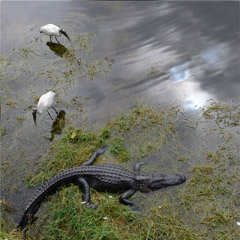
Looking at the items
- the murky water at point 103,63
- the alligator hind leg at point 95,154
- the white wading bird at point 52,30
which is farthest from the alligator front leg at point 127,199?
the white wading bird at point 52,30

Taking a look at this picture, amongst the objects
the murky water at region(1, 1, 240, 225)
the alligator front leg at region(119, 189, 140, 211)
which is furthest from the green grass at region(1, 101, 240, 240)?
the murky water at region(1, 1, 240, 225)

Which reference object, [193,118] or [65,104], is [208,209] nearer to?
[193,118]

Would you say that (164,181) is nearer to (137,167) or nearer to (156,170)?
(156,170)

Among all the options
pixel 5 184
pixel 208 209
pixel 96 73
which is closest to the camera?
pixel 208 209

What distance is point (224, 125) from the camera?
4895mm

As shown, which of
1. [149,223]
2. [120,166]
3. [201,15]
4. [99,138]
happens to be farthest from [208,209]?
[201,15]

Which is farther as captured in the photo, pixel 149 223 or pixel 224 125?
pixel 224 125

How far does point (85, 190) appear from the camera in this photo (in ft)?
13.4

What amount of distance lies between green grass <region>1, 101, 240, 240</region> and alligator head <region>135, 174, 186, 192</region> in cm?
9

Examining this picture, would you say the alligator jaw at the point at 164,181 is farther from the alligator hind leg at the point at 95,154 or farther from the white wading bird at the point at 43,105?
the white wading bird at the point at 43,105

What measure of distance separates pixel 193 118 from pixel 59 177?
2672 millimetres

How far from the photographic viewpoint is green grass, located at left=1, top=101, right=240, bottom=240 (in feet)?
12.1

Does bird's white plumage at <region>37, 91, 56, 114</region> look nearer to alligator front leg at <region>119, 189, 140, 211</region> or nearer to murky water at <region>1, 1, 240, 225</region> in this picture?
murky water at <region>1, 1, 240, 225</region>

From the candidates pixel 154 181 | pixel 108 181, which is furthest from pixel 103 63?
pixel 154 181
